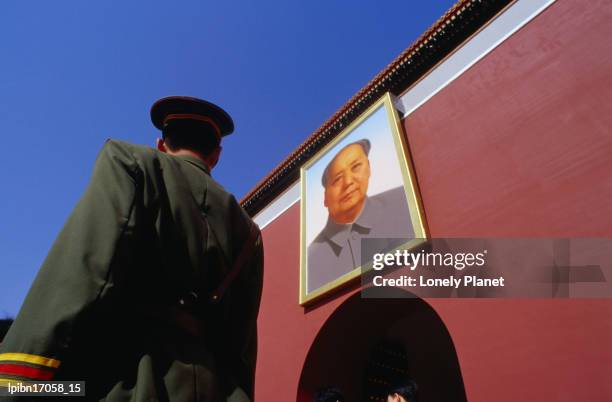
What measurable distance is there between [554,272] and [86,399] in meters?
3.40

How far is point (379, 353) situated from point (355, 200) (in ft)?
6.41

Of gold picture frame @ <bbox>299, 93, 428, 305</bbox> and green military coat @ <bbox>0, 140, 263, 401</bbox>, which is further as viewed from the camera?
gold picture frame @ <bbox>299, 93, 428, 305</bbox>

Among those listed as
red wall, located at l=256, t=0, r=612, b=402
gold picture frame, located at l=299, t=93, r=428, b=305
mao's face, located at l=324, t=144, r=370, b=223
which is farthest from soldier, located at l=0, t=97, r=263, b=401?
mao's face, located at l=324, t=144, r=370, b=223

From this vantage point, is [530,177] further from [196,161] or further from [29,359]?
[29,359]

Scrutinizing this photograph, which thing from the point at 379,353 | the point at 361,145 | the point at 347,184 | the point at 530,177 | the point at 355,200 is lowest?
the point at 379,353

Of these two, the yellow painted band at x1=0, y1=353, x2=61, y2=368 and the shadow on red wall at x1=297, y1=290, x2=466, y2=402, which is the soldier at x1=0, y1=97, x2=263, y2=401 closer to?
the yellow painted band at x1=0, y1=353, x2=61, y2=368

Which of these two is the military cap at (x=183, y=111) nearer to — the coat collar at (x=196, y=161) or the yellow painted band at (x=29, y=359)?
the coat collar at (x=196, y=161)

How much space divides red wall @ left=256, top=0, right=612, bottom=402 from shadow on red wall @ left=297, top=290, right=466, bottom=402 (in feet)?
1.46

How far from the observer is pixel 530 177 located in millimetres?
3916

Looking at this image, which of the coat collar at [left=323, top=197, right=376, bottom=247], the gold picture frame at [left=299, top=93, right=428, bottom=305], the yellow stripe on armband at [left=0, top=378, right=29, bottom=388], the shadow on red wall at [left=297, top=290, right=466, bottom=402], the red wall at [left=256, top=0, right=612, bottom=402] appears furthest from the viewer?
the shadow on red wall at [left=297, top=290, right=466, bottom=402]

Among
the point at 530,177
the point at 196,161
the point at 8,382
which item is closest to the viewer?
the point at 8,382

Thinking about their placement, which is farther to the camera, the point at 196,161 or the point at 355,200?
the point at 355,200

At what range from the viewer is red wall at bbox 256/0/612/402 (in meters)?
3.21

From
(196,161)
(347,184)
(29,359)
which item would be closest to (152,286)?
(29,359)
